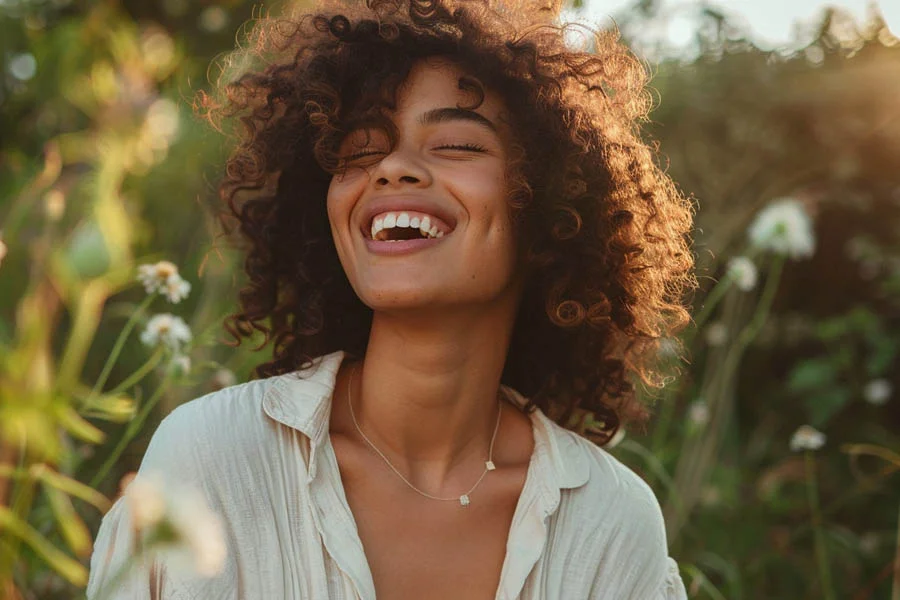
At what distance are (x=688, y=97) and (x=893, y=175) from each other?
2.38ft

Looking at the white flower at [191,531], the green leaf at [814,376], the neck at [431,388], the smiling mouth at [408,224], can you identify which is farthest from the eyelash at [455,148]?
the green leaf at [814,376]

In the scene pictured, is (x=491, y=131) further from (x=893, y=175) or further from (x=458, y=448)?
(x=893, y=175)

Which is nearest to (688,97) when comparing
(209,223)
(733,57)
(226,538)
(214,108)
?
(733,57)

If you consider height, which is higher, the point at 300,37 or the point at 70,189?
the point at 300,37

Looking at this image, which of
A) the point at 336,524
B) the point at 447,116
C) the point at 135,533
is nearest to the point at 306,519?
the point at 336,524

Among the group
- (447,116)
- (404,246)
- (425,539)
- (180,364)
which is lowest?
(425,539)

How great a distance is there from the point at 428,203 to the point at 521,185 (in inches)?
8.0

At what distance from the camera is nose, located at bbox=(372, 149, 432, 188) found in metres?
1.81

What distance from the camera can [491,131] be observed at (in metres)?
1.94

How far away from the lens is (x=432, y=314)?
6.23ft

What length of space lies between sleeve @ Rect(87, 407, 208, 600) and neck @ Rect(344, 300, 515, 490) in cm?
37

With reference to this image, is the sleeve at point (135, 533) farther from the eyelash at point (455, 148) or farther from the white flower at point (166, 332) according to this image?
the eyelash at point (455, 148)

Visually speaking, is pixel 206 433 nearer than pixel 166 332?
Yes

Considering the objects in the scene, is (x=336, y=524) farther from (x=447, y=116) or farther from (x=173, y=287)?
(x=447, y=116)
